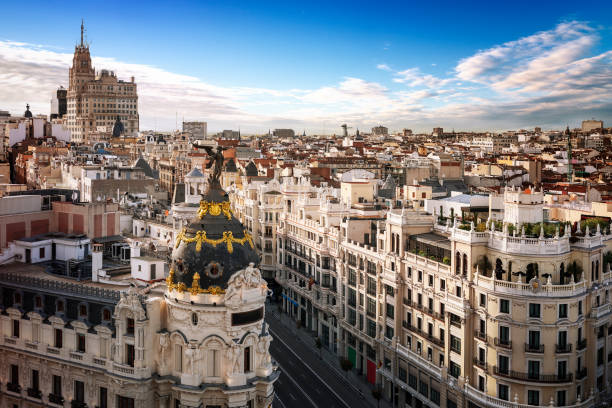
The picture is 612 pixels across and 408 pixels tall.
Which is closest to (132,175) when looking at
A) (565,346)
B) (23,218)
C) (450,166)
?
(23,218)

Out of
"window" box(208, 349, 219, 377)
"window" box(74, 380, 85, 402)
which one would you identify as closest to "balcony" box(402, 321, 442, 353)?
"window" box(208, 349, 219, 377)

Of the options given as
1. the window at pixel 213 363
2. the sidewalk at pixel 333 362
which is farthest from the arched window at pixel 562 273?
the window at pixel 213 363

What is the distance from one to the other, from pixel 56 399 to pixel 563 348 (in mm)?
42206

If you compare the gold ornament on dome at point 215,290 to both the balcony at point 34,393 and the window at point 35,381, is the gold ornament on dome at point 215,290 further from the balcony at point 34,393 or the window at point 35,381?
the balcony at point 34,393

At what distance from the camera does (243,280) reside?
149 ft

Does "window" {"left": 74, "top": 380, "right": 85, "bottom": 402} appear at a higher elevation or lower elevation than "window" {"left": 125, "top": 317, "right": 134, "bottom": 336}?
lower

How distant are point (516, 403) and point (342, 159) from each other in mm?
144845

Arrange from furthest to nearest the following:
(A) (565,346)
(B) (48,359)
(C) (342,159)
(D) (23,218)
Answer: (C) (342,159) → (D) (23,218) → (A) (565,346) → (B) (48,359)

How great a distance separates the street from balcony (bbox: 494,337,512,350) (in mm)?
20174

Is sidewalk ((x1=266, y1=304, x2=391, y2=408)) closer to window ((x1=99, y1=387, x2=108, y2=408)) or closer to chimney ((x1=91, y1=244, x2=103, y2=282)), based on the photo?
window ((x1=99, y1=387, x2=108, y2=408))

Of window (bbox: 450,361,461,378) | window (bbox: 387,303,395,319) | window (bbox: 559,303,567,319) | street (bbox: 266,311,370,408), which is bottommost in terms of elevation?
street (bbox: 266,311,370,408)

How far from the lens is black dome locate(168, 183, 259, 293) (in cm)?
4538

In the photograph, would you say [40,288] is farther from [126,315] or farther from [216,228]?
[216,228]

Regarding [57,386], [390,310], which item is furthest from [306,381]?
[57,386]
